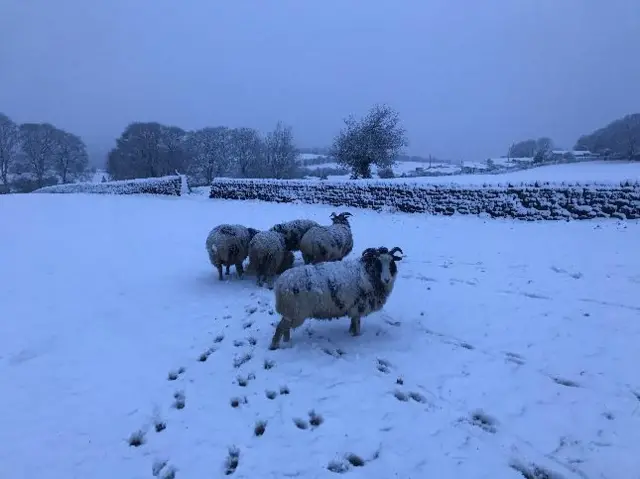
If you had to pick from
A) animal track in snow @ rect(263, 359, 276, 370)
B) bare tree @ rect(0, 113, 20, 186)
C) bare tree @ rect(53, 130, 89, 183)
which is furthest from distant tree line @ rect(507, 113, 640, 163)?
bare tree @ rect(0, 113, 20, 186)

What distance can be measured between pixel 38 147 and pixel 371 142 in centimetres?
4341

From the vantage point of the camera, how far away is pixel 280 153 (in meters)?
57.4

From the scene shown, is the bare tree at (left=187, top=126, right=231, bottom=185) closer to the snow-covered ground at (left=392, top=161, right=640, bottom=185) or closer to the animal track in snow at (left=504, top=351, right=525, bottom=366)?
the snow-covered ground at (left=392, top=161, right=640, bottom=185)

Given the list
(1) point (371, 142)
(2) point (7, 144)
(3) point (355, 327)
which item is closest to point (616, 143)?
(1) point (371, 142)

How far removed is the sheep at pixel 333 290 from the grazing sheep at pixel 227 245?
3727 mm

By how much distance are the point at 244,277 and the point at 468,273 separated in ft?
19.2

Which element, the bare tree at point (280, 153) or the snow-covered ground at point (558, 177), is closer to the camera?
the snow-covered ground at point (558, 177)

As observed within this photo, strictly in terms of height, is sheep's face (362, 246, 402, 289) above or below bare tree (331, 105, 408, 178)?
below

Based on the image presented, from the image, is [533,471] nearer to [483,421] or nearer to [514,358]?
[483,421]

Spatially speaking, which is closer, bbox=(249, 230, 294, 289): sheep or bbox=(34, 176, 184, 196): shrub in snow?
bbox=(249, 230, 294, 289): sheep

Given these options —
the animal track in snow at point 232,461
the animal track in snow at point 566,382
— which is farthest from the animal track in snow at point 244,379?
the animal track in snow at point 566,382

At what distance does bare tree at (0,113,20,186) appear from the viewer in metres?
45.2

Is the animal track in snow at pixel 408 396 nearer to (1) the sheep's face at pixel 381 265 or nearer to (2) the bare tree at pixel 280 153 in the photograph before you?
(1) the sheep's face at pixel 381 265

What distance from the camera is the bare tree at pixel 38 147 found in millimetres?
48531
